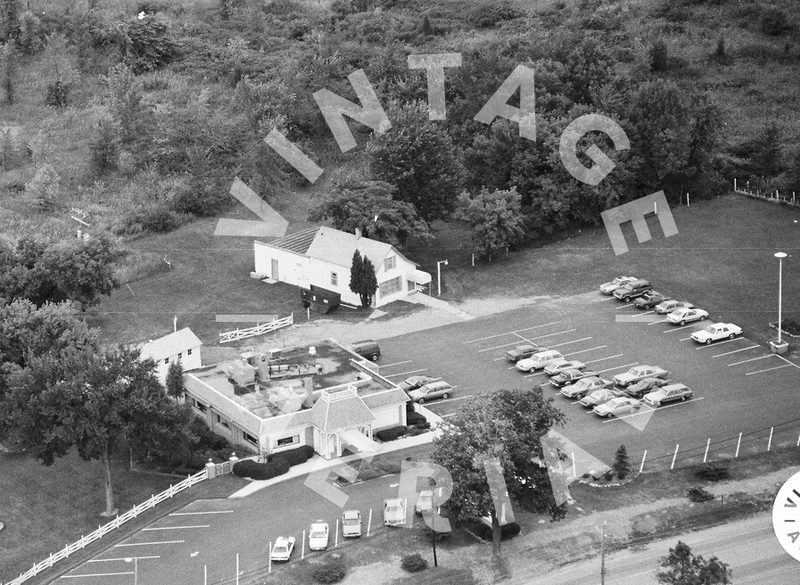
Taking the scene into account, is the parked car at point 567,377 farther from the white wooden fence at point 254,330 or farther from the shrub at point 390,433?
the white wooden fence at point 254,330

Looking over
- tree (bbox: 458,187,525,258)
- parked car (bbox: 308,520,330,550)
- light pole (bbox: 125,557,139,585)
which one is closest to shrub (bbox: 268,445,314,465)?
parked car (bbox: 308,520,330,550)

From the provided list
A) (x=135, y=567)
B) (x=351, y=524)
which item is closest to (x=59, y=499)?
(x=135, y=567)

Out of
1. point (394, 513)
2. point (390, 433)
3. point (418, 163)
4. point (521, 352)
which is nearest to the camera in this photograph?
A: point (394, 513)

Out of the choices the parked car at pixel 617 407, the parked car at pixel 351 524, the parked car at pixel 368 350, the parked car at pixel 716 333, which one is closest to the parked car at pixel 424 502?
the parked car at pixel 351 524

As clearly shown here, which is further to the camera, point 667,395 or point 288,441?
point 667,395

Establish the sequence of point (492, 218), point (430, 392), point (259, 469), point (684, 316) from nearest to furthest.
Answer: point (259, 469), point (430, 392), point (684, 316), point (492, 218)

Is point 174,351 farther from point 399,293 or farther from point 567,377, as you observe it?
point 567,377

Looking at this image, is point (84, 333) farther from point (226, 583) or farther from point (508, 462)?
point (508, 462)
